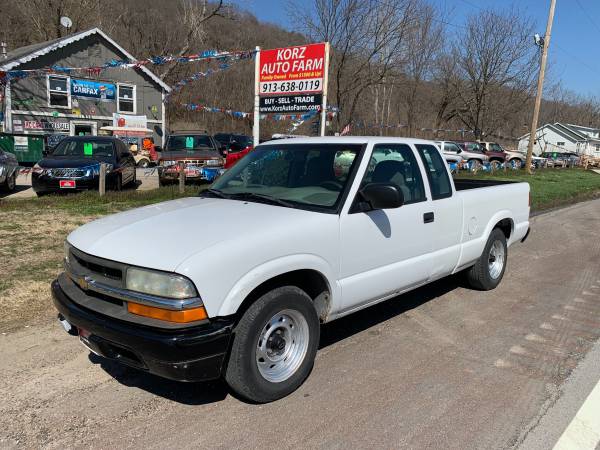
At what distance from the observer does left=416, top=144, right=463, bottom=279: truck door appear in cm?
464

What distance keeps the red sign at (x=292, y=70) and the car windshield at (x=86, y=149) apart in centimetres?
432

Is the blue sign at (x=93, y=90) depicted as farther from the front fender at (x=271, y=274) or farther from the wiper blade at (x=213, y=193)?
the front fender at (x=271, y=274)

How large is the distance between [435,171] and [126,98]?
27137 millimetres

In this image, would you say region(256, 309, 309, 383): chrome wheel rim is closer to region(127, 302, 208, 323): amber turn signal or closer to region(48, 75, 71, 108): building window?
region(127, 302, 208, 323): amber turn signal

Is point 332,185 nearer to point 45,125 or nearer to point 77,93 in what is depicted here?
point 45,125

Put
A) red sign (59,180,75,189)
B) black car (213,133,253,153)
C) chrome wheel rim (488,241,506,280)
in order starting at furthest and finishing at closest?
1. black car (213,133,253,153)
2. red sign (59,180,75,189)
3. chrome wheel rim (488,241,506,280)

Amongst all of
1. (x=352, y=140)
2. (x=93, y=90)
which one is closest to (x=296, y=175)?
(x=352, y=140)

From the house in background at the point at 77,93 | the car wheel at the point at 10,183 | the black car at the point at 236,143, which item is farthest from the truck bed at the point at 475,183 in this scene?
the house in background at the point at 77,93

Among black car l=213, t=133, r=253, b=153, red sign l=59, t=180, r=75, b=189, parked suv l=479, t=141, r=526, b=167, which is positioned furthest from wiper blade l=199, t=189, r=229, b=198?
parked suv l=479, t=141, r=526, b=167

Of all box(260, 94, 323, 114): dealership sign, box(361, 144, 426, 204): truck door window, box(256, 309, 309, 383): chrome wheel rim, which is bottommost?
box(256, 309, 309, 383): chrome wheel rim

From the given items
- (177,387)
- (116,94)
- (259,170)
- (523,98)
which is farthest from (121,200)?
(523,98)

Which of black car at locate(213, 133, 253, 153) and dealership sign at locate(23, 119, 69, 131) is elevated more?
dealership sign at locate(23, 119, 69, 131)

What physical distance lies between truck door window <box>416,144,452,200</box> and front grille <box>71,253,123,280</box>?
9.51ft

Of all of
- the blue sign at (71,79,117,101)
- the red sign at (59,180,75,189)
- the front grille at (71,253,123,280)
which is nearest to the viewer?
the front grille at (71,253,123,280)
